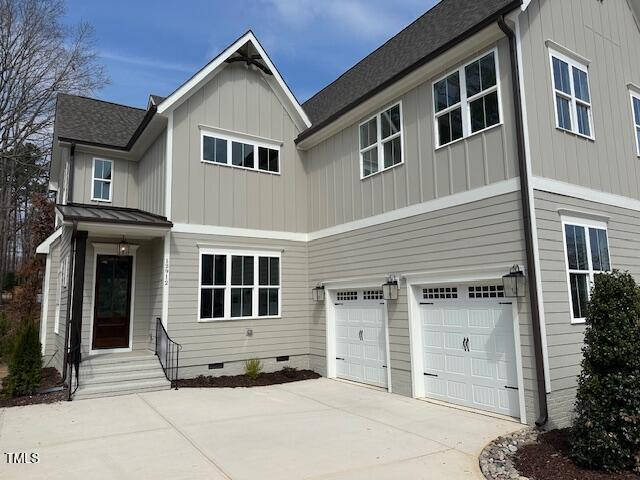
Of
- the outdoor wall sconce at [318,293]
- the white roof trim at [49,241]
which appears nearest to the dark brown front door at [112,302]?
the white roof trim at [49,241]

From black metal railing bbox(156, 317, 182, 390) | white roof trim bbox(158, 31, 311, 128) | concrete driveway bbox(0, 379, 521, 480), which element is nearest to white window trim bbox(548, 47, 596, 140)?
concrete driveway bbox(0, 379, 521, 480)

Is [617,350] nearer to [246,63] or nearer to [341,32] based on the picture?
[246,63]

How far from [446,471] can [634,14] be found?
418 inches

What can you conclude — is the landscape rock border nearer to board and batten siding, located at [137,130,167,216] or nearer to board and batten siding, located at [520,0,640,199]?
board and batten siding, located at [520,0,640,199]

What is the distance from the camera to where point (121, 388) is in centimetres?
903

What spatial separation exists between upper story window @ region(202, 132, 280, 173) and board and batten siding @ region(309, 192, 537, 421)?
2.53m

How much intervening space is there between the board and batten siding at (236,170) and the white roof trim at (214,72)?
242 mm

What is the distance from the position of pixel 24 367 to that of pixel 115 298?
9.32ft

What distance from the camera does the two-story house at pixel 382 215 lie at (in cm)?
712

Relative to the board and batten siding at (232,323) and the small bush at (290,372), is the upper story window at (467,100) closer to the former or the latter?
the board and batten siding at (232,323)

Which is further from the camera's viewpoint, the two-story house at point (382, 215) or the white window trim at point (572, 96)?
the white window trim at point (572, 96)

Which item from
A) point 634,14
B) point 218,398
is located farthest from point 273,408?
point 634,14

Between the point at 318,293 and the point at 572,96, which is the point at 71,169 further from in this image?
the point at 572,96

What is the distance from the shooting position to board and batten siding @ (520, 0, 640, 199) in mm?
7293
